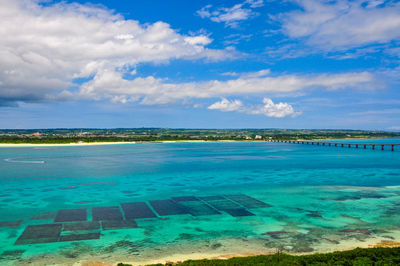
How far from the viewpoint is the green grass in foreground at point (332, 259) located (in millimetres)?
16625

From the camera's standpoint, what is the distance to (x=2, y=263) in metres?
18.7

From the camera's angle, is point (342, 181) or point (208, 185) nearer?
point (208, 185)

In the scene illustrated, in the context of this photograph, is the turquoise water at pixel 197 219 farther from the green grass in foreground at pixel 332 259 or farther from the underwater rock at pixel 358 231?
the green grass in foreground at pixel 332 259

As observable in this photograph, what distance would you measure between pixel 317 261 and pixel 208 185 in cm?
2930

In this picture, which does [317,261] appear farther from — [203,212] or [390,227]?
[203,212]

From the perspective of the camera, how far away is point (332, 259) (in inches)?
675

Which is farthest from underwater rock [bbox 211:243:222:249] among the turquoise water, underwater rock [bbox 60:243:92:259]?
underwater rock [bbox 60:243:92:259]

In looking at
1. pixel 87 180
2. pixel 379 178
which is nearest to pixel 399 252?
pixel 379 178

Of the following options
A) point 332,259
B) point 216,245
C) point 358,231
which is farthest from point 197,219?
point 332,259

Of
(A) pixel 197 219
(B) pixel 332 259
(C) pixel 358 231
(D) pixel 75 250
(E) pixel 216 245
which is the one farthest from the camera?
(A) pixel 197 219

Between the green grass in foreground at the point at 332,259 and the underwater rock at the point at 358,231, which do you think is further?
the underwater rock at the point at 358,231

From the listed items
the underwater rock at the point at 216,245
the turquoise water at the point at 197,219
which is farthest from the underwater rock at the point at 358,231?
the underwater rock at the point at 216,245

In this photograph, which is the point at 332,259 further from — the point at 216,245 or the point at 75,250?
the point at 75,250

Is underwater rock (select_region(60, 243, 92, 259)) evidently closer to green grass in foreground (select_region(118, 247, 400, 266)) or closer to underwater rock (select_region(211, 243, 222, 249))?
green grass in foreground (select_region(118, 247, 400, 266))
